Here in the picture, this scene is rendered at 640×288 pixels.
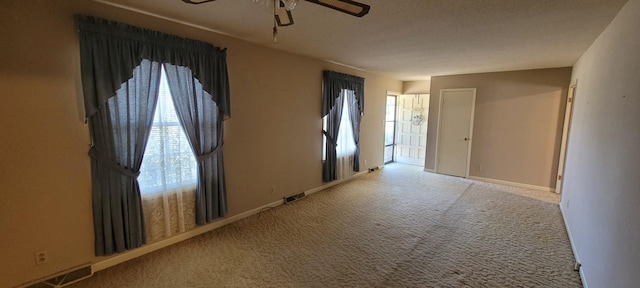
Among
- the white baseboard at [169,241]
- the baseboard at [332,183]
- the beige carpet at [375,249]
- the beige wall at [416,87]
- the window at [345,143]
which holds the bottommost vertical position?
the beige carpet at [375,249]

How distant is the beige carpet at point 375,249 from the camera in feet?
7.57

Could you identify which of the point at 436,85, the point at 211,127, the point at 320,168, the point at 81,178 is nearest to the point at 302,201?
the point at 320,168

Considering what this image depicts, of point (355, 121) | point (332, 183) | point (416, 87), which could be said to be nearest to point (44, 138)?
point (332, 183)

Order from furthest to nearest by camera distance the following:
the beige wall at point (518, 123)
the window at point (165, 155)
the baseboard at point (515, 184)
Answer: the baseboard at point (515, 184)
the beige wall at point (518, 123)
the window at point (165, 155)

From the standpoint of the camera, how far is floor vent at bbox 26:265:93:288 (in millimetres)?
2100

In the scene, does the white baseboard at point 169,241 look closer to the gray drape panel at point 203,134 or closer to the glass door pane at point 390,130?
the gray drape panel at point 203,134

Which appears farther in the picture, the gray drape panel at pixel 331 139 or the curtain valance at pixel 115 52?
the gray drape panel at pixel 331 139

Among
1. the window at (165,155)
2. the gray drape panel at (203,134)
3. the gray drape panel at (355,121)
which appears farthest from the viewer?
the gray drape panel at (355,121)

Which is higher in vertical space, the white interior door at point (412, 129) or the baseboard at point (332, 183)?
the white interior door at point (412, 129)

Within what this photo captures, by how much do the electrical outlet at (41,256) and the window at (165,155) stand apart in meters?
0.77

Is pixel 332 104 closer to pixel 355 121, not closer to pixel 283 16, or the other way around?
pixel 355 121

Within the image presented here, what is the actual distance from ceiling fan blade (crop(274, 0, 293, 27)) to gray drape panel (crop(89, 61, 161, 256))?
4.59 feet

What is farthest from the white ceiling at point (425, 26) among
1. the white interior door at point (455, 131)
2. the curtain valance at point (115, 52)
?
the white interior door at point (455, 131)

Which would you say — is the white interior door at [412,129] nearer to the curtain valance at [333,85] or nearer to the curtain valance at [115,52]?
the curtain valance at [333,85]
